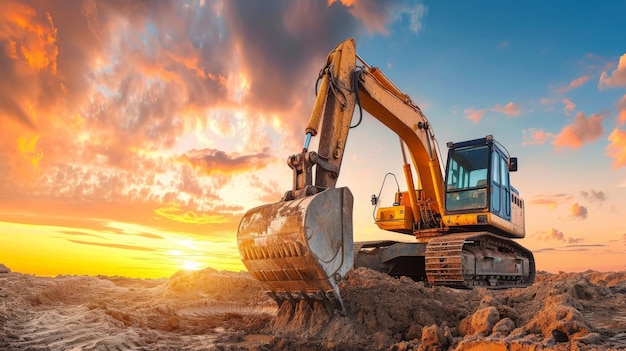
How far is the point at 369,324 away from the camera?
5.14 meters

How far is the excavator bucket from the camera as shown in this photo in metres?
4.96

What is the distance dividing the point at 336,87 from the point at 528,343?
435cm

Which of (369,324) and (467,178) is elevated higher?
(467,178)

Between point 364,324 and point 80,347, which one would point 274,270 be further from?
point 80,347

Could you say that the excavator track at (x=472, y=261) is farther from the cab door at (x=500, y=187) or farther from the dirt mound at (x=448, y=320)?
the dirt mound at (x=448, y=320)

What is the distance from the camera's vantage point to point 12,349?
462cm

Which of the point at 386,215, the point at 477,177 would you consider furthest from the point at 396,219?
the point at 477,177

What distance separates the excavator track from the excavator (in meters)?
0.02

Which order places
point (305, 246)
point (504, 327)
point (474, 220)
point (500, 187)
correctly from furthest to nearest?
point (500, 187)
point (474, 220)
point (305, 246)
point (504, 327)

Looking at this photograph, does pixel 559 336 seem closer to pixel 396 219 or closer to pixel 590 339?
pixel 590 339

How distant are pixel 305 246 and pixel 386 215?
6.22 meters

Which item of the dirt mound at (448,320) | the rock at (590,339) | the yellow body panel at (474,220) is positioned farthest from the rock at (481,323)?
the yellow body panel at (474,220)

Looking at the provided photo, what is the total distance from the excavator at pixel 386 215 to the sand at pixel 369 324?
1.26 ft

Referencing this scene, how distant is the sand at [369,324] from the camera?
411 cm
